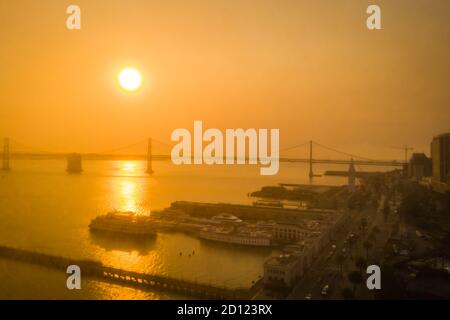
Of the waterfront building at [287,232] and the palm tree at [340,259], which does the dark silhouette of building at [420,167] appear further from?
the palm tree at [340,259]

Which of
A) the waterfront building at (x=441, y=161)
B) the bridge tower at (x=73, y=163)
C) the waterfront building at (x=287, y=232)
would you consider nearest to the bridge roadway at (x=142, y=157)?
the bridge tower at (x=73, y=163)

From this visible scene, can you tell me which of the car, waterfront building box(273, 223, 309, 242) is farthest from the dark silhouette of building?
the car

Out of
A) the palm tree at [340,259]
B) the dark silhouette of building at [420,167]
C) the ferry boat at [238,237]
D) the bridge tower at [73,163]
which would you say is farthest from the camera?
the bridge tower at [73,163]

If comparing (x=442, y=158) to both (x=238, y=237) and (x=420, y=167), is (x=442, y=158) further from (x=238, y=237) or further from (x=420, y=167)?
(x=238, y=237)

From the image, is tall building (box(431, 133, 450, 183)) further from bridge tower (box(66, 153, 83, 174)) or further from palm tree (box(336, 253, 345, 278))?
bridge tower (box(66, 153, 83, 174))
